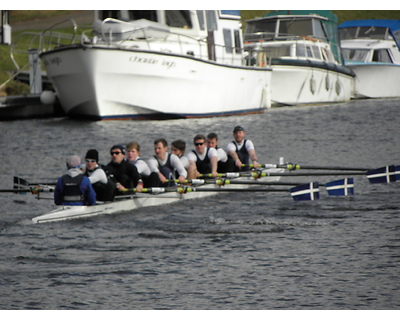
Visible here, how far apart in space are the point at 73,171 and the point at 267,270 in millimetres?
4816

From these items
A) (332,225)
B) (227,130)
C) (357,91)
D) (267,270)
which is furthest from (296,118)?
(267,270)

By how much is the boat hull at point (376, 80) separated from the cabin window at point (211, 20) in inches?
658

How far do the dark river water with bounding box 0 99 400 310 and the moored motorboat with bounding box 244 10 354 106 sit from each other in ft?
74.3

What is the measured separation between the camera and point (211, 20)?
38812mm

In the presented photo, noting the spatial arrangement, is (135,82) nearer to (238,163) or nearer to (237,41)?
(237,41)

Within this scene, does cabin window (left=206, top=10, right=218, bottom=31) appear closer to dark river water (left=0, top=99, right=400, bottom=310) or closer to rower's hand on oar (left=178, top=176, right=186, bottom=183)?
dark river water (left=0, top=99, right=400, bottom=310)

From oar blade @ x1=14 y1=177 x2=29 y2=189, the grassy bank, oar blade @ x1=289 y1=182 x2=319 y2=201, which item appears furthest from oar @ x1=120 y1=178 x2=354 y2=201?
the grassy bank

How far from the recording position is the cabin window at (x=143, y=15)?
36.0 meters

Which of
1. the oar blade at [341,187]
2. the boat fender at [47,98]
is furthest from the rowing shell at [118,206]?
the boat fender at [47,98]

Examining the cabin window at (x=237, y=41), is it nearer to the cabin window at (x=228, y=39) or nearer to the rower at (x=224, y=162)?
the cabin window at (x=228, y=39)

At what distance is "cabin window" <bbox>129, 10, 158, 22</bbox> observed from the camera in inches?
1416

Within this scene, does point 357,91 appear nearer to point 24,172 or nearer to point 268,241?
point 24,172

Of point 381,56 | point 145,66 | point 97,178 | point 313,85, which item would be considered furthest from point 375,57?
point 97,178

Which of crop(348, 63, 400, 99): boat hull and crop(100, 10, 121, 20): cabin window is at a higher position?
crop(100, 10, 121, 20): cabin window
